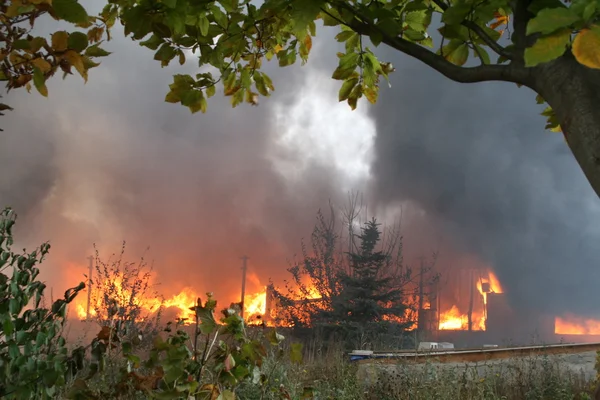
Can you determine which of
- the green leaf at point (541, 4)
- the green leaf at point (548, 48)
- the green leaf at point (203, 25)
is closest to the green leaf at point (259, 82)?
the green leaf at point (203, 25)

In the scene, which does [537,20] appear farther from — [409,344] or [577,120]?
[409,344]

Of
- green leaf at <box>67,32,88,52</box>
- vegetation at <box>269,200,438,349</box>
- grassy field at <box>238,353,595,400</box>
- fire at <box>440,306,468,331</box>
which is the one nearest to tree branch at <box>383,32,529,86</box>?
green leaf at <box>67,32,88,52</box>

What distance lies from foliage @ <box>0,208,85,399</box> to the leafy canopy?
0.60 m

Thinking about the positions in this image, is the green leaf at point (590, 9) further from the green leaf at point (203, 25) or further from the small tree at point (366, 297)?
the small tree at point (366, 297)

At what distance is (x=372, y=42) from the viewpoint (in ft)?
5.27

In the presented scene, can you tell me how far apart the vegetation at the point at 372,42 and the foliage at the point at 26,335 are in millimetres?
612

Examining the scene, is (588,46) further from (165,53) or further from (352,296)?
(352,296)

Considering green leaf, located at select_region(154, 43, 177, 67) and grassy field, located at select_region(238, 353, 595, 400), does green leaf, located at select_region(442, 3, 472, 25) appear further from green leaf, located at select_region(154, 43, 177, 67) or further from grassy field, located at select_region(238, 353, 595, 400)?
grassy field, located at select_region(238, 353, 595, 400)

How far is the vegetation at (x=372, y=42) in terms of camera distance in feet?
3.52

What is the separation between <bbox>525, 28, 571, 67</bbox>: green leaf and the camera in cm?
104

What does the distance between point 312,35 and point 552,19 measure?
1.58m

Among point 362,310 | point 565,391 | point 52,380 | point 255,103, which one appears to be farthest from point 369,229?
point 52,380

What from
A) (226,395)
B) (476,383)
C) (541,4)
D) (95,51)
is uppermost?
(541,4)

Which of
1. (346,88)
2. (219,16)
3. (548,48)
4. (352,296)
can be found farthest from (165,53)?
(352,296)
